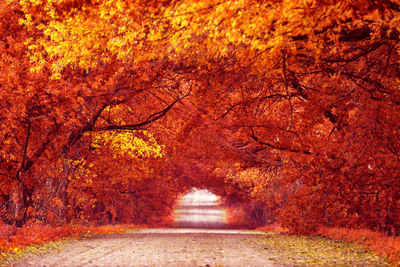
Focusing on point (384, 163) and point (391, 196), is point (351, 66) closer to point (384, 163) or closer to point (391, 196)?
point (384, 163)

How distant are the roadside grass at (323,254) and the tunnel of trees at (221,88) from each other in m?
2.49

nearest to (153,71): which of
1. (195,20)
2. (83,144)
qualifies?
(195,20)

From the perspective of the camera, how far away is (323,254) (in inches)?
427

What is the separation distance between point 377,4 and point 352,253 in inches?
248

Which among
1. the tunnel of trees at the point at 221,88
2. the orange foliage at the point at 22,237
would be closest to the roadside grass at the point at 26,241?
the orange foliage at the point at 22,237

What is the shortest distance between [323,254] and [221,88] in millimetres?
4895

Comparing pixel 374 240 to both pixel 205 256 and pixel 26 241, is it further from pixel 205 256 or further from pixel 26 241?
pixel 26 241

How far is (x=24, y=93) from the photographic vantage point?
12008mm

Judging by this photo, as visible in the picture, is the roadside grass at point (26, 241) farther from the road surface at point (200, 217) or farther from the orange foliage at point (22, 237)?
the road surface at point (200, 217)

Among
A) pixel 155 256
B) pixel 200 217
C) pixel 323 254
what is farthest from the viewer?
pixel 200 217

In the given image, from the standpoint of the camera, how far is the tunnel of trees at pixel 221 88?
323 inches

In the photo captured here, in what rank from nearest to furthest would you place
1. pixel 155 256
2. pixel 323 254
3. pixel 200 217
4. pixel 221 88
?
1. pixel 155 256
2. pixel 323 254
3. pixel 221 88
4. pixel 200 217

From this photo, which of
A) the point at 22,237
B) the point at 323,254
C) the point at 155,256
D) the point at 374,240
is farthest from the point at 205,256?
the point at 22,237

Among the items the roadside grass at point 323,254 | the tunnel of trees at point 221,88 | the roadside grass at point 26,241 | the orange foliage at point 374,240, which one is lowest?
the roadside grass at point 323,254
